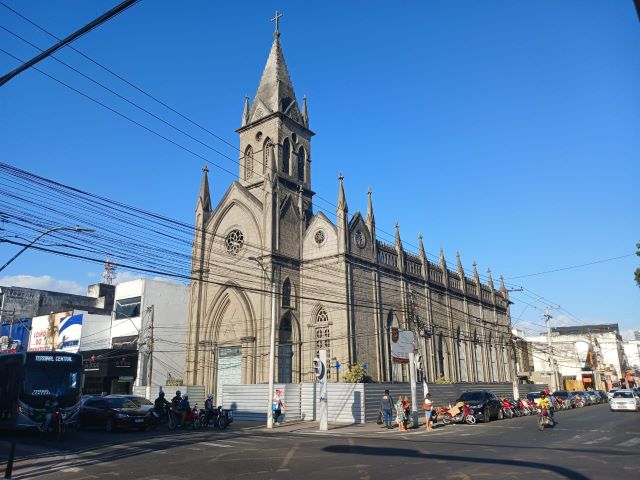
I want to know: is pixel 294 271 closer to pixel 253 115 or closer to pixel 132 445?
pixel 253 115

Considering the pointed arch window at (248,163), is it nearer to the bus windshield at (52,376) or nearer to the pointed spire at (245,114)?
the pointed spire at (245,114)

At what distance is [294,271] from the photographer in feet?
123

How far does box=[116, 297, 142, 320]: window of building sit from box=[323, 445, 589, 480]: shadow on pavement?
35.7 metres

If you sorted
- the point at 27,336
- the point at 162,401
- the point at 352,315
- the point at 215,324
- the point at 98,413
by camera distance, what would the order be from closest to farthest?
the point at 98,413
the point at 162,401
the point at 352,315
the point at 215,324
the point at 27,336

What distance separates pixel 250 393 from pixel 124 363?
64.4ft

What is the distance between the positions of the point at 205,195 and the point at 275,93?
36.9ft

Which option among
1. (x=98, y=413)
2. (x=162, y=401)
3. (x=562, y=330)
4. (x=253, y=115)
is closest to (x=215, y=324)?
(x=162, y=401)

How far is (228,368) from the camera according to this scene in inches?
1462

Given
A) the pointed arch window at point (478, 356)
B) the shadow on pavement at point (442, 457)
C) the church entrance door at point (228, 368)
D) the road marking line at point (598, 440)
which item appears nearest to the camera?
the shadow on pavement at point (442, 457)

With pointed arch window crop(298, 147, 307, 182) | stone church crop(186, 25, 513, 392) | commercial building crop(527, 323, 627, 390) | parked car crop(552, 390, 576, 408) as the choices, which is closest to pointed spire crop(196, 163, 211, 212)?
stone church crop(186, 25, 513, 392)

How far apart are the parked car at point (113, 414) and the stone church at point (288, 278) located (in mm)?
10195

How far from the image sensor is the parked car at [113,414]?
21609mm

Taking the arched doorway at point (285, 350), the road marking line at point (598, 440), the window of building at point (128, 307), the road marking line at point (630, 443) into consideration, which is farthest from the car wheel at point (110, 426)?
the window of building at point (128, 307)

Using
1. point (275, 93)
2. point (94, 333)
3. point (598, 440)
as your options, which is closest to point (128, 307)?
point (94, 333)
